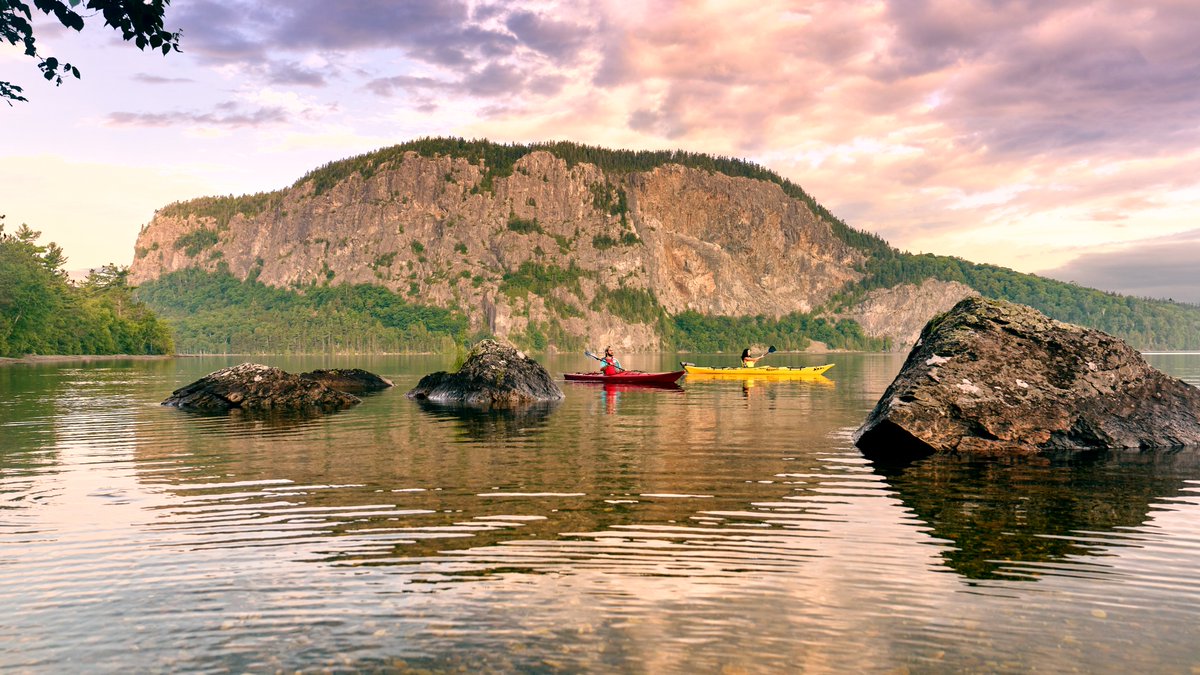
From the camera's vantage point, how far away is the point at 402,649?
7855 mm

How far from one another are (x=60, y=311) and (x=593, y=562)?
484 ft

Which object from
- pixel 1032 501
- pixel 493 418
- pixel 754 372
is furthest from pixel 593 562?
pixel 754 372

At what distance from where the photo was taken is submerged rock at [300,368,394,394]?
55.1 m

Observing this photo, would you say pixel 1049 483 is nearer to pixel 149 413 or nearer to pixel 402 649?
pixel 402 649

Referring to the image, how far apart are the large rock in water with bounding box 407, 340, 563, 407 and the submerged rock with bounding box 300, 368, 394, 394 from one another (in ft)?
30.7

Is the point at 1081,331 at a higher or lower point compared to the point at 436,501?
higher

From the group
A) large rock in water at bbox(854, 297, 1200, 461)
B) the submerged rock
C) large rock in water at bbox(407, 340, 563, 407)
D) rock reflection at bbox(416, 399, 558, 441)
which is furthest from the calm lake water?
the submerged rock

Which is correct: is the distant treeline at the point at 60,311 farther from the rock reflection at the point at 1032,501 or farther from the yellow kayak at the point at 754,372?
the rock reflection at the point at 1032,501

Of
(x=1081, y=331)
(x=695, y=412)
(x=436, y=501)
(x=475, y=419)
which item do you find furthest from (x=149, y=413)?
(x=1081, y=331)

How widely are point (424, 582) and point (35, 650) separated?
3764mm

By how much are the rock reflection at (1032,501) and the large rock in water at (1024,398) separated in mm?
947

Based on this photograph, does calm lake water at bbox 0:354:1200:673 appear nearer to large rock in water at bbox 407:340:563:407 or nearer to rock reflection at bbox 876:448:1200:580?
rock reflection at bbox 876:448:1200:580

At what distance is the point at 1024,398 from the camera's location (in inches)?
965

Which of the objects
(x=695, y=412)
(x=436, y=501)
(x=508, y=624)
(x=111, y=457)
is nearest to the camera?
(x=508, y=624)
